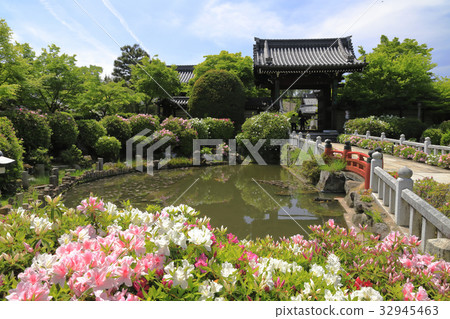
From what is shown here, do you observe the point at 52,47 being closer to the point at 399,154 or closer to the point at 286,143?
the point at 286,143

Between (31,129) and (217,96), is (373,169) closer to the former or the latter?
(31,129)

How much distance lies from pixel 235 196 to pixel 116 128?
920 cm

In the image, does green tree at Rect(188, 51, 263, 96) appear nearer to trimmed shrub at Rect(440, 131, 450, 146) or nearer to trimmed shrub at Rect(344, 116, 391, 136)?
trimmed shrub at Rect(344, 116, 391, 136)

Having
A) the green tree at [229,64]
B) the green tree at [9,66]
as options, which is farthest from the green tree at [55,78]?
the green tree at [229,64]

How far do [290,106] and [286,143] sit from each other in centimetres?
3880

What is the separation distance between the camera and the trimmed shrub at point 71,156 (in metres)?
11.9

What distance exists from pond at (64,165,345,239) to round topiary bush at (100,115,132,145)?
3988 millimetres

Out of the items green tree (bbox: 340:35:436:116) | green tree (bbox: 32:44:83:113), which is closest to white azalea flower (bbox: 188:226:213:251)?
green tree (bbox: 32:44:83:113)

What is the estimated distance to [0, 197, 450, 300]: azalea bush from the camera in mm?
1502

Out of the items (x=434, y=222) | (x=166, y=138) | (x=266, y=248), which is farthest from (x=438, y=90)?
(x=266, y=248)

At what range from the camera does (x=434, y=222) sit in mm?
3051

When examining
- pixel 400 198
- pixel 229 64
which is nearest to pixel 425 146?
pixel 400 198

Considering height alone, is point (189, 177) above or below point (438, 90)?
below

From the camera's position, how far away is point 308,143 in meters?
12.1
